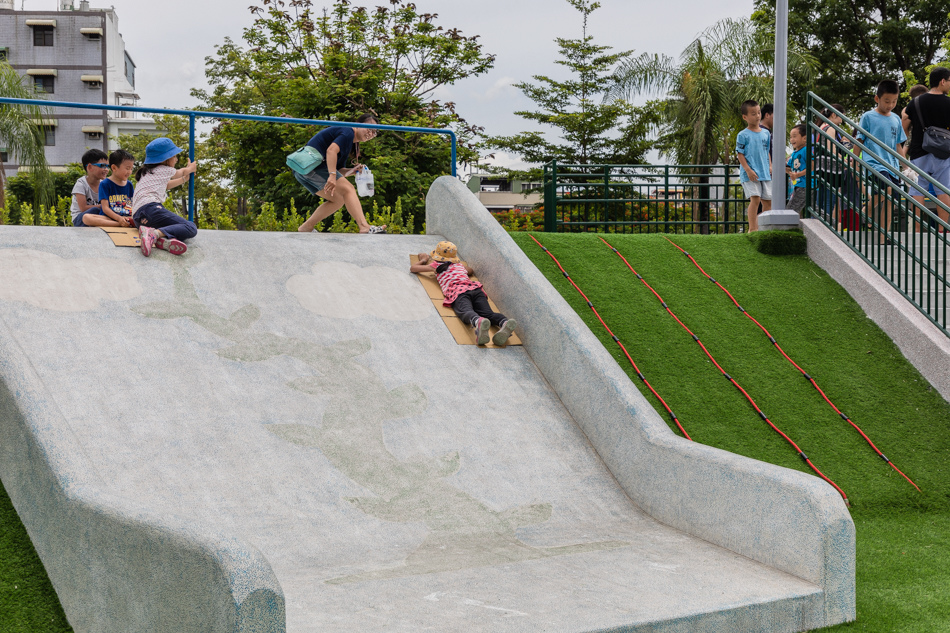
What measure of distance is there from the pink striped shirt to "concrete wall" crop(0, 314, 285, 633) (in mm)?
3614

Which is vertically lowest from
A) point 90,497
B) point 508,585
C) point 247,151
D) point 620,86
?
point 508,585

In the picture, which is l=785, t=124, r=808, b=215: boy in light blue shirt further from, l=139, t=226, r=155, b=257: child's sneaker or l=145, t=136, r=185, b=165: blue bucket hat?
l=139, t=226, r=155, b=257: child's sneaker

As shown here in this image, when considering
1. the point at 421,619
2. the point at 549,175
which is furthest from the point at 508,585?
the point at 549,175

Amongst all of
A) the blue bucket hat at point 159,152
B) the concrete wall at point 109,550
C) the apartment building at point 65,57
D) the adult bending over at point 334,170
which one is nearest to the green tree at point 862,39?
the adult bending over at point 334,170

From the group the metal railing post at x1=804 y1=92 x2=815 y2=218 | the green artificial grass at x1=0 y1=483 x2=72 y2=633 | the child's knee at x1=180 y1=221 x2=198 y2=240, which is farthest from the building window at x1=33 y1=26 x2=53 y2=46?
the green artificial grass at x1=0 y1=483 x2=72 y2=633

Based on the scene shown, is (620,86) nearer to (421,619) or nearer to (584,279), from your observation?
(584,279)

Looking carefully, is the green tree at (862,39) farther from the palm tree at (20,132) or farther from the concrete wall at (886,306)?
the palm tree at (20,132)

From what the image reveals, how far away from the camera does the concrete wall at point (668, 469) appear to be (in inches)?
166

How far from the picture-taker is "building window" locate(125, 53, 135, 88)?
71062mm

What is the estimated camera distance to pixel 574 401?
20.6 ft

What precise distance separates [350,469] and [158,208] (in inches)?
138

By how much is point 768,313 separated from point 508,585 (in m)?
5.18

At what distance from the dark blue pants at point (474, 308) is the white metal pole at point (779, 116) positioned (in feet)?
14.9

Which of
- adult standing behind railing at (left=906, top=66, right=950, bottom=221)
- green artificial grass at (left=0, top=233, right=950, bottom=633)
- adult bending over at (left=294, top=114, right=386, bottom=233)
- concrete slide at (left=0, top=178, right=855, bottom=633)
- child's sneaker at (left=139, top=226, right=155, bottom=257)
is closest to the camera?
concrete slide at (left=0, top=178, right=855, bottom=633)
